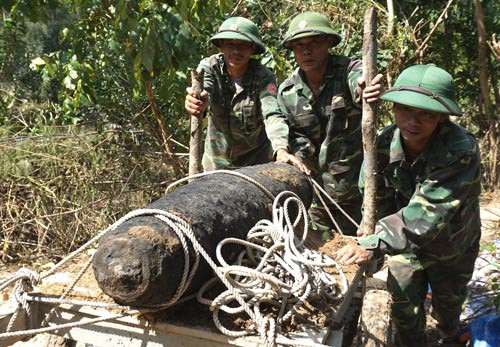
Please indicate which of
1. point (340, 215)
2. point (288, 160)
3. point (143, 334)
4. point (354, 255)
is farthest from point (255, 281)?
point (340, 215)

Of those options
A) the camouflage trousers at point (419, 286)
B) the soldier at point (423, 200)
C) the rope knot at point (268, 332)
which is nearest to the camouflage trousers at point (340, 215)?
the soldier at point (423, 200)

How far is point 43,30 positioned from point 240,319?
2604cm

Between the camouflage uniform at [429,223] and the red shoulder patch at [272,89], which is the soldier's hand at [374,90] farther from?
the red shoulder patch at [272,89]

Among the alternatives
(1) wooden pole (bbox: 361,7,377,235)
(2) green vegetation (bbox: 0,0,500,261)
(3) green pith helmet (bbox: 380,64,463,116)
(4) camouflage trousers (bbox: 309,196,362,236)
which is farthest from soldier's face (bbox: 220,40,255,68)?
(3) green pith helmet (bbox: 380,64,463,116)

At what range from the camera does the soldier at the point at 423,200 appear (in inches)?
101

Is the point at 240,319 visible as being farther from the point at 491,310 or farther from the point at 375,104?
the point at 491,310

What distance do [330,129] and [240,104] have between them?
86 centimetres

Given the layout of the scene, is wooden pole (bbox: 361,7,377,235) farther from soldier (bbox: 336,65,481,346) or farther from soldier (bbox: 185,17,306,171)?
soldier (bbox: 185,17,306,171)

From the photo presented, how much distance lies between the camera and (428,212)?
8.41 ft

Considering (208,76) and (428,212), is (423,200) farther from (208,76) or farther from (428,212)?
(208,76)

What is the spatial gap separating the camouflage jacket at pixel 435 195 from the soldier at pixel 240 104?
0.75 m

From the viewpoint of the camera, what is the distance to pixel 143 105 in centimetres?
651

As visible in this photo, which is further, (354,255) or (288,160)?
(288,160)

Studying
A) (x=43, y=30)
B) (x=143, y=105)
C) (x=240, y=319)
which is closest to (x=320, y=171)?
(x=240, y=319)
